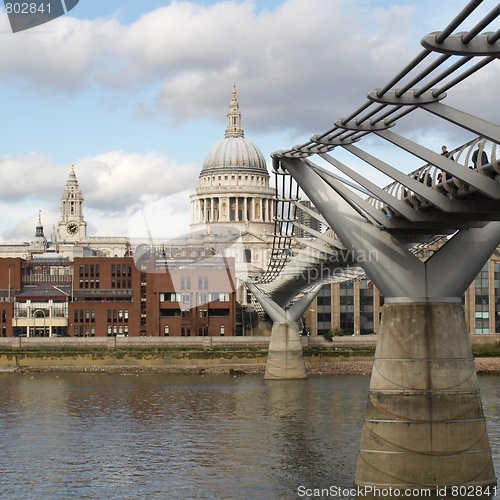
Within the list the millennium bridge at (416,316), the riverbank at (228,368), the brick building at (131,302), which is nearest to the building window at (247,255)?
the brick building at (131,302)

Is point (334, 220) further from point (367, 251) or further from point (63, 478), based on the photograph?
point (63, 478)

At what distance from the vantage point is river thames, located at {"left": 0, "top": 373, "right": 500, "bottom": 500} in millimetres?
31203

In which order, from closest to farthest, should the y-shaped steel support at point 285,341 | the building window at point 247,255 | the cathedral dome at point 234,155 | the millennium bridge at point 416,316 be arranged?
the millennium bridge at point 416,316
the y-shaped steel support at point 285,341
the building window at point 247,255
the cathedral dome at point 234,155

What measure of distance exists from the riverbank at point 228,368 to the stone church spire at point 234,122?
333 feet

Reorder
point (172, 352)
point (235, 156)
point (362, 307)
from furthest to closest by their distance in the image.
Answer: point (235, 156), point (362, 307), point (172, 352)

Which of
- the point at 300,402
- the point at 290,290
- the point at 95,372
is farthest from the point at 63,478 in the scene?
the point at 95,372

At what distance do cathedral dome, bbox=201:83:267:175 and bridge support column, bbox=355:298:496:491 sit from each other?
14716 centimetres

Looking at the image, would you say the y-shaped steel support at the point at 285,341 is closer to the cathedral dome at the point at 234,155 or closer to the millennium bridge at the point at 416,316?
the millennium bridge at the point at 416,316

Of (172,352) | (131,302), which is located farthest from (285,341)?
(131,302)

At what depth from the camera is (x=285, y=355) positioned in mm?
79125

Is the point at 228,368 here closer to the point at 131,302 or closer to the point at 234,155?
the point at 131,302

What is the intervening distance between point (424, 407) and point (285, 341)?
2079 inches

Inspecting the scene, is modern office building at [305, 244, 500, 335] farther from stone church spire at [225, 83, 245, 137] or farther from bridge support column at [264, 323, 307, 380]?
stone church spire at [225, 83, 245, 137]

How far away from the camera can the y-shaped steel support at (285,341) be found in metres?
77.9
